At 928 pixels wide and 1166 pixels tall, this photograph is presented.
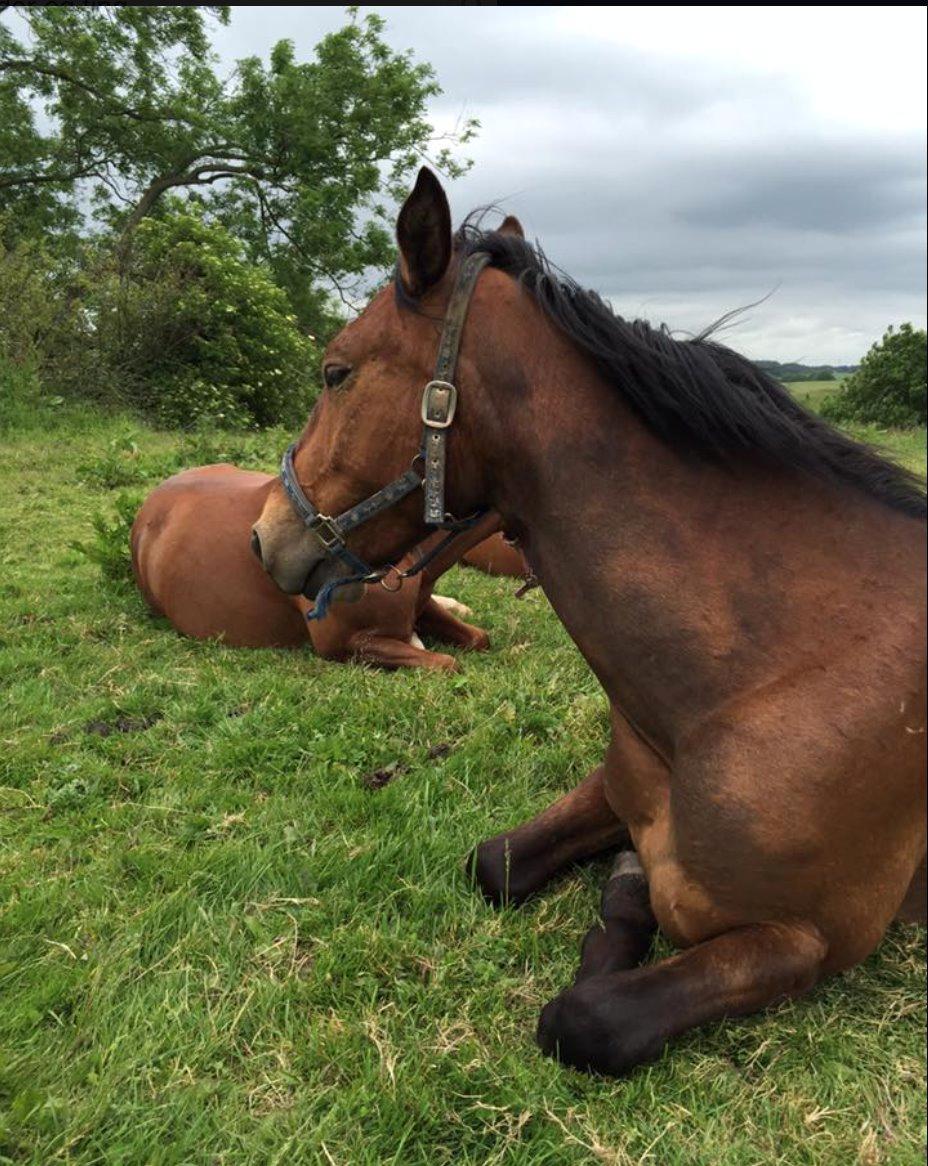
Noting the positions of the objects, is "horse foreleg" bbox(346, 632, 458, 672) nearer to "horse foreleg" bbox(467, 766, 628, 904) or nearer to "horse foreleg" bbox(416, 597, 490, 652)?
"horse foreleg" bbox(416, 597, 490, 652)

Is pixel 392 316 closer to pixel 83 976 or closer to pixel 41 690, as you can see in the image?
pixel 83 976

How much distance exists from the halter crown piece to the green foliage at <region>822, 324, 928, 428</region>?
3142 centimetres

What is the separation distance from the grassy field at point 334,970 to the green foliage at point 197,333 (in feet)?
39.0

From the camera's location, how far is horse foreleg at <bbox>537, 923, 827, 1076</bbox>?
6.01 ft

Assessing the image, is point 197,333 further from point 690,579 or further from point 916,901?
point 916,901

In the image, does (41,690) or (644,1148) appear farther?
(41,690)

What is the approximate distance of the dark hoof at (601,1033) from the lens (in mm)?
1822

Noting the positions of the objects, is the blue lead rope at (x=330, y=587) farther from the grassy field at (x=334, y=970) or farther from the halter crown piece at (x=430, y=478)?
the grassy field at (x=334, y=970)

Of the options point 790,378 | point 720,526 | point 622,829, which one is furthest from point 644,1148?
point 790,378

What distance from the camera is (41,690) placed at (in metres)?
3.94

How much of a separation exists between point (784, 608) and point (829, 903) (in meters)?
0.69

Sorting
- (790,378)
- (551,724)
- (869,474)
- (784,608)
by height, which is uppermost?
(790,378)

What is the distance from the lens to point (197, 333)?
15.5 meters

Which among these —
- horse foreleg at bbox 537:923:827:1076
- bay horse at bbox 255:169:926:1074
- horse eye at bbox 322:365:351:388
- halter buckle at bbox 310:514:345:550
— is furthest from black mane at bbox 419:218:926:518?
horse foreleg at bbox 537:923:827:1076
